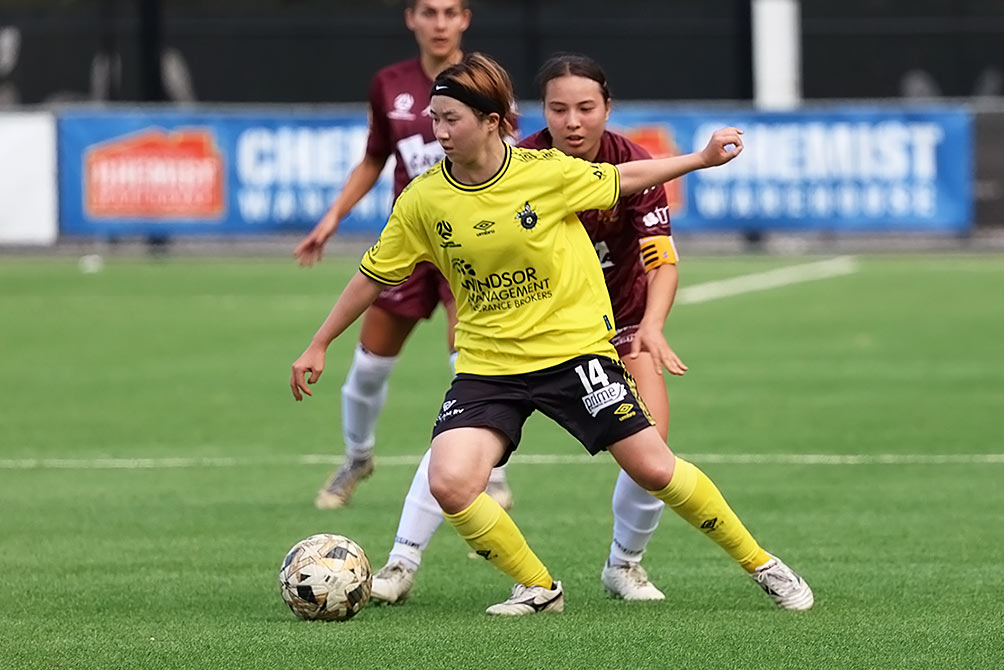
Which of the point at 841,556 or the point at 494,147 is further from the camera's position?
the point at 841,556

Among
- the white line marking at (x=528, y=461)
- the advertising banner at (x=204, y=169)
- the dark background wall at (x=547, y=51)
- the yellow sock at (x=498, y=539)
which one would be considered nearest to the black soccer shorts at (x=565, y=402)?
the yellow sock at (x=498, y=539)

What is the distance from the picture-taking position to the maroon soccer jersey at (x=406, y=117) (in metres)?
8.09

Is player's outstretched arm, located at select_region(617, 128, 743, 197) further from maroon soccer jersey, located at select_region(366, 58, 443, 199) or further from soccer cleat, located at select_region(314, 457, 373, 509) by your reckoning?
soccer cleat, located at select_region(314, 457, 373, 509)

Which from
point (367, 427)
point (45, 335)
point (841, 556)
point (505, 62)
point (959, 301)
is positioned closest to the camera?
point (841, 556)

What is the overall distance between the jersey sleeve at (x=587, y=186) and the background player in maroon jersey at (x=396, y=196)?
2.10m

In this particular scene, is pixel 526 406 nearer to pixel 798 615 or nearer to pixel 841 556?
pixel 798 615

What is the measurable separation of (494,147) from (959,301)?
1161cm

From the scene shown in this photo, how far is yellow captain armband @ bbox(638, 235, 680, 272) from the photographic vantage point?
624 cm

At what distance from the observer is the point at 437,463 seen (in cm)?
581

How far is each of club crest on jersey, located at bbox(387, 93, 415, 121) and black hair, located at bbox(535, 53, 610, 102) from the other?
197cm

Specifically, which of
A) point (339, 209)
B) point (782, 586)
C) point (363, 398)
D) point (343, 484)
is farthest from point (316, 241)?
point (782, 586)

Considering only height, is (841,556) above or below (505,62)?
below

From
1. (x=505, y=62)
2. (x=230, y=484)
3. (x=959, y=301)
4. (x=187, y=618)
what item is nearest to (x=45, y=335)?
(x=230, y=484)

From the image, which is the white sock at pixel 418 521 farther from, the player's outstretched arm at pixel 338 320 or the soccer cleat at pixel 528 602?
the player's outstretched arm at pixel 338 320
